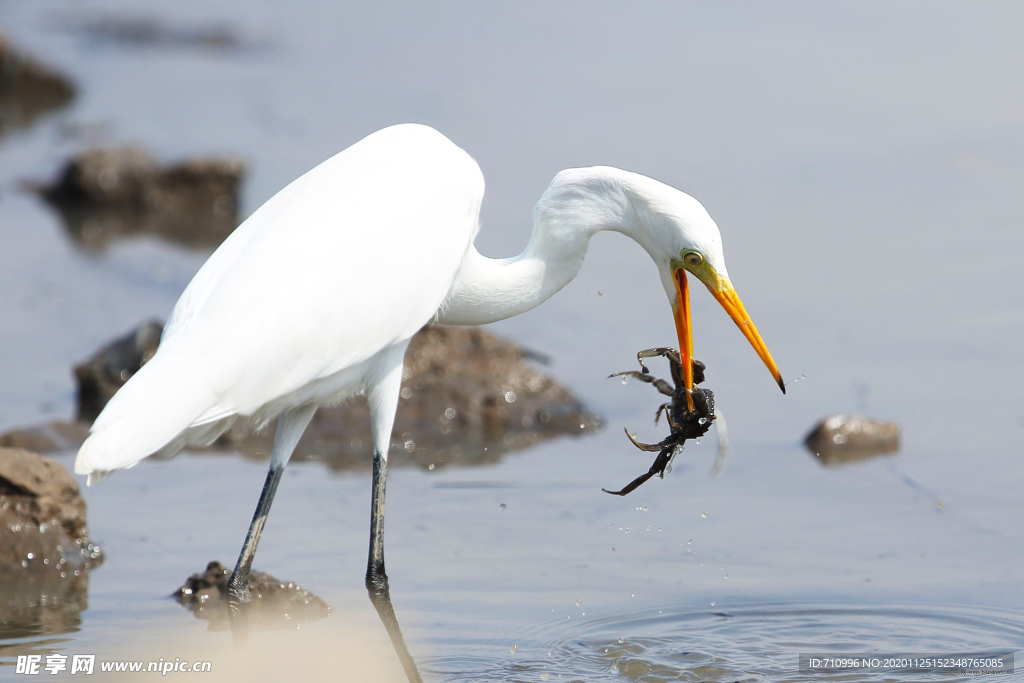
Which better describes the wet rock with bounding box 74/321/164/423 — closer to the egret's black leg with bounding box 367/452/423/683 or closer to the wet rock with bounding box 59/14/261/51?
the egret's black leg with bounding box 367/452/423/683

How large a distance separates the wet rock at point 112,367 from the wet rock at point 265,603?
303cm

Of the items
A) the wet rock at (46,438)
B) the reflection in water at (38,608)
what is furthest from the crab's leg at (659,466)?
the wet rock at (46,438)

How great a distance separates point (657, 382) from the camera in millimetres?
5184

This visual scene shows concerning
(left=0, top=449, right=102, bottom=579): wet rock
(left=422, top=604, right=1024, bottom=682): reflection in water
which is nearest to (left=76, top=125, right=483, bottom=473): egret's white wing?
(left=422, top=604, right=1024, bottom=682): reflection in water

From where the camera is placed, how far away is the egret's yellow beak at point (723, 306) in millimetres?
4773

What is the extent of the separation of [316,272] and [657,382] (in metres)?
1.43

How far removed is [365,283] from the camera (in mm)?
4762

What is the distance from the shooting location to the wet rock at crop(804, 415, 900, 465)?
7711 millimetres

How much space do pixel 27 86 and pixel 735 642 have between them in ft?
67.3

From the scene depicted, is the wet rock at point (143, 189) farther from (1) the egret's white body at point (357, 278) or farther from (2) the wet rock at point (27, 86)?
(1) the egret's white body at point (357, 278)

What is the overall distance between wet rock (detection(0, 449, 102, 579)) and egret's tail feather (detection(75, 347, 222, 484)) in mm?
1570

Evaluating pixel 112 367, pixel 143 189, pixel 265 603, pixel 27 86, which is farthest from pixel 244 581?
pixel 27 86

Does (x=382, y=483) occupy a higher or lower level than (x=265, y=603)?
higher

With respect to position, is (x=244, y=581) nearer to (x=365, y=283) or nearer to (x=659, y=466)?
(x=365, y=283)
